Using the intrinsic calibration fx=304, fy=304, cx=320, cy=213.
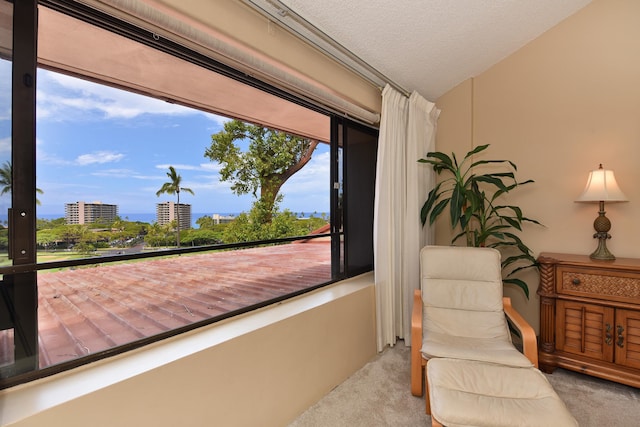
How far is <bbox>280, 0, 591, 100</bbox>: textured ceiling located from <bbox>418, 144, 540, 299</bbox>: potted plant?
2.65ft

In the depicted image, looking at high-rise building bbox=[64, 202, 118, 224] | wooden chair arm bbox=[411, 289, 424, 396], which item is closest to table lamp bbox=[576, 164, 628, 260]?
wooden chair arm bbox=[411, 289, 424, 396]

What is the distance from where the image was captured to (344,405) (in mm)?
1976

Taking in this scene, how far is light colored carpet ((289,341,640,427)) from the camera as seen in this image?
184 cm

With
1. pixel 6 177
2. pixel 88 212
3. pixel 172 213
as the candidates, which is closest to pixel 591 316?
pixel 172 213

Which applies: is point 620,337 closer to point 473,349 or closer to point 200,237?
point 473,349

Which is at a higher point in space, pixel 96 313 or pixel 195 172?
pixel 195 172

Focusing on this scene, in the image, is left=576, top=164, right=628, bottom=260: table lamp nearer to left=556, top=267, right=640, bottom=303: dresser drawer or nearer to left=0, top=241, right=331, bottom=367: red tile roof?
left=556, top=267, right=640, bottom=303: dresser drawer

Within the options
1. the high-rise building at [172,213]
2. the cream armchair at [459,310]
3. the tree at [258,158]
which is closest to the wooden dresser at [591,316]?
the cream armchair at [459,310]

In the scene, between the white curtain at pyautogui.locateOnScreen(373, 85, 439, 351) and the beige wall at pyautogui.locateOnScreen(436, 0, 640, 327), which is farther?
the white curtain at pyautogui.locateOnScreen(373, 85, 439, 351)

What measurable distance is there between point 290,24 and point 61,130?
1.35 metres

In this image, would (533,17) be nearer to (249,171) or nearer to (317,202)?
(317,202)

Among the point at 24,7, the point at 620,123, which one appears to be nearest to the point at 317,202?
the point at 24,7

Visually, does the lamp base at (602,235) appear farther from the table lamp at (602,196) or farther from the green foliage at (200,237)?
the green foliage at (200,237)

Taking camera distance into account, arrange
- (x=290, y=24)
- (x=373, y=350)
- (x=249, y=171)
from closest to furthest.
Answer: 1. (x=290, y=24)
2. (x=249, y=171)
3. (x=373, y=350)
